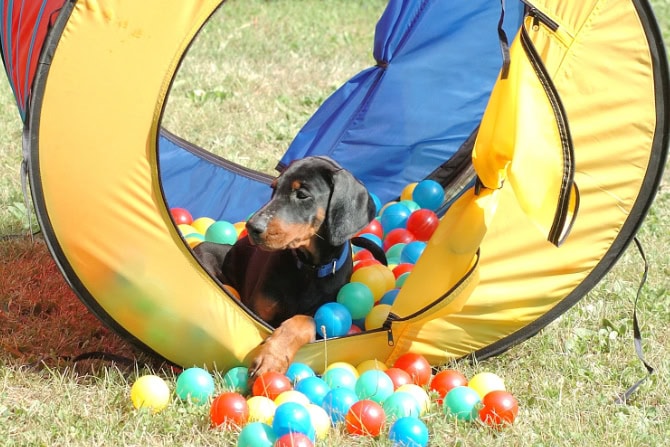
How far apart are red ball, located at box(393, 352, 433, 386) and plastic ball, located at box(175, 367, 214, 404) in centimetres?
81

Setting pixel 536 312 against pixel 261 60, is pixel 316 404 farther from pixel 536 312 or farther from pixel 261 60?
pixel 261 60

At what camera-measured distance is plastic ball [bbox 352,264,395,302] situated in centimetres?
458

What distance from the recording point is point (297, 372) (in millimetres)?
3725

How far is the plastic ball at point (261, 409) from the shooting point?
336 centimetres

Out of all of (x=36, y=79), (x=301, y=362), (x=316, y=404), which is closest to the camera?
(x=36, y=79)

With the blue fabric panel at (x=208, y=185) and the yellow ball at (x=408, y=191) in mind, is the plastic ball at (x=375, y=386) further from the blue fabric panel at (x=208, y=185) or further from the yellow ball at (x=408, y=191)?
the yellow ball at (x=408, y=191)

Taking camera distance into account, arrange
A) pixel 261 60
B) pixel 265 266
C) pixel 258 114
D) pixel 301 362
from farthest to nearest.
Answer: pixel 261 60, pixel 258 114, pixel 265 266, pixel 301 362

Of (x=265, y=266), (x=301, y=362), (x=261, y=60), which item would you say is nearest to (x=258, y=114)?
(x=261, y=60)

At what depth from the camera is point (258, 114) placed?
752 cm

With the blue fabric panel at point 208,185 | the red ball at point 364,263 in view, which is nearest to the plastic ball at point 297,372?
the red ball at point 364,263

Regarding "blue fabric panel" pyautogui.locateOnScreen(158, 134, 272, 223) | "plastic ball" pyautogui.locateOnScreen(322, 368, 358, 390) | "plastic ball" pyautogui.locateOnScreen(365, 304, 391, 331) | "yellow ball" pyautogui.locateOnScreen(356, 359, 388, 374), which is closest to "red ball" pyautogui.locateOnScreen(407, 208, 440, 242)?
→ "blue fabric panel" pyautogui.locateOnScreen(158, 134, 272, 223)

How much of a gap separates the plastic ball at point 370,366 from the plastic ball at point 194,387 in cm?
69

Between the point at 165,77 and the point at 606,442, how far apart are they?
2.09 metres

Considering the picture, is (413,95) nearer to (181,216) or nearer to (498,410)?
(181,216)
